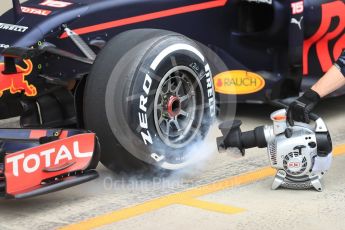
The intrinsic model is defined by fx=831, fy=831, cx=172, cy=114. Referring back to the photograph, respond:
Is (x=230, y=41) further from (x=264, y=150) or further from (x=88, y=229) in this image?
(x=88, y=229)

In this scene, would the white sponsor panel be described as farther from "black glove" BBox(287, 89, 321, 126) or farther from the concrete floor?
"black glove" BBox(287, 89, 321, 126)

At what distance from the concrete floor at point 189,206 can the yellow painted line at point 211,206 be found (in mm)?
37

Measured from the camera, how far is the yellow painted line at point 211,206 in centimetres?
458

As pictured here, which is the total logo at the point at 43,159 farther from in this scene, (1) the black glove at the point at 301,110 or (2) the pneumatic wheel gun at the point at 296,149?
(1) the black glove at the point at 301,110

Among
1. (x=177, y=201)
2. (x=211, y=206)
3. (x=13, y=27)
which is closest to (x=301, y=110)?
(x=211, y=206)

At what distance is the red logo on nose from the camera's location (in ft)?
16.5

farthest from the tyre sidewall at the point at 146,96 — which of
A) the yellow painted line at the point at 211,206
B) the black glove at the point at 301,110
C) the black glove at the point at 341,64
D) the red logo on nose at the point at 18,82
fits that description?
the black glove at the point at 341,64

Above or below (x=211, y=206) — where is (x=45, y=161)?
above

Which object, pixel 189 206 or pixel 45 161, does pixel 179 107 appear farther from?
pixel 45 161

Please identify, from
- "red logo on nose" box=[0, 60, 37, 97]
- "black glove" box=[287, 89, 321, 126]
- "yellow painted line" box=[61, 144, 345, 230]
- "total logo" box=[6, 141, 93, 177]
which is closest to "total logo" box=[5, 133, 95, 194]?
"total logo" box=[6, 141, 93, 177]

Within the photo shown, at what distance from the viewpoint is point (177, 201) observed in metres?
4.77

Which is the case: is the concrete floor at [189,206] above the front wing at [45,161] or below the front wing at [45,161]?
below

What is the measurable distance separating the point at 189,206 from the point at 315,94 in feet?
3.33

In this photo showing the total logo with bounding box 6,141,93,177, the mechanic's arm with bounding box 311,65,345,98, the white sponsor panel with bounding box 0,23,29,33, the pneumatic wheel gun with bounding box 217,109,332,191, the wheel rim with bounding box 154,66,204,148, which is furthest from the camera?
the white sponsor panel with bounding box 0,23,29,33
